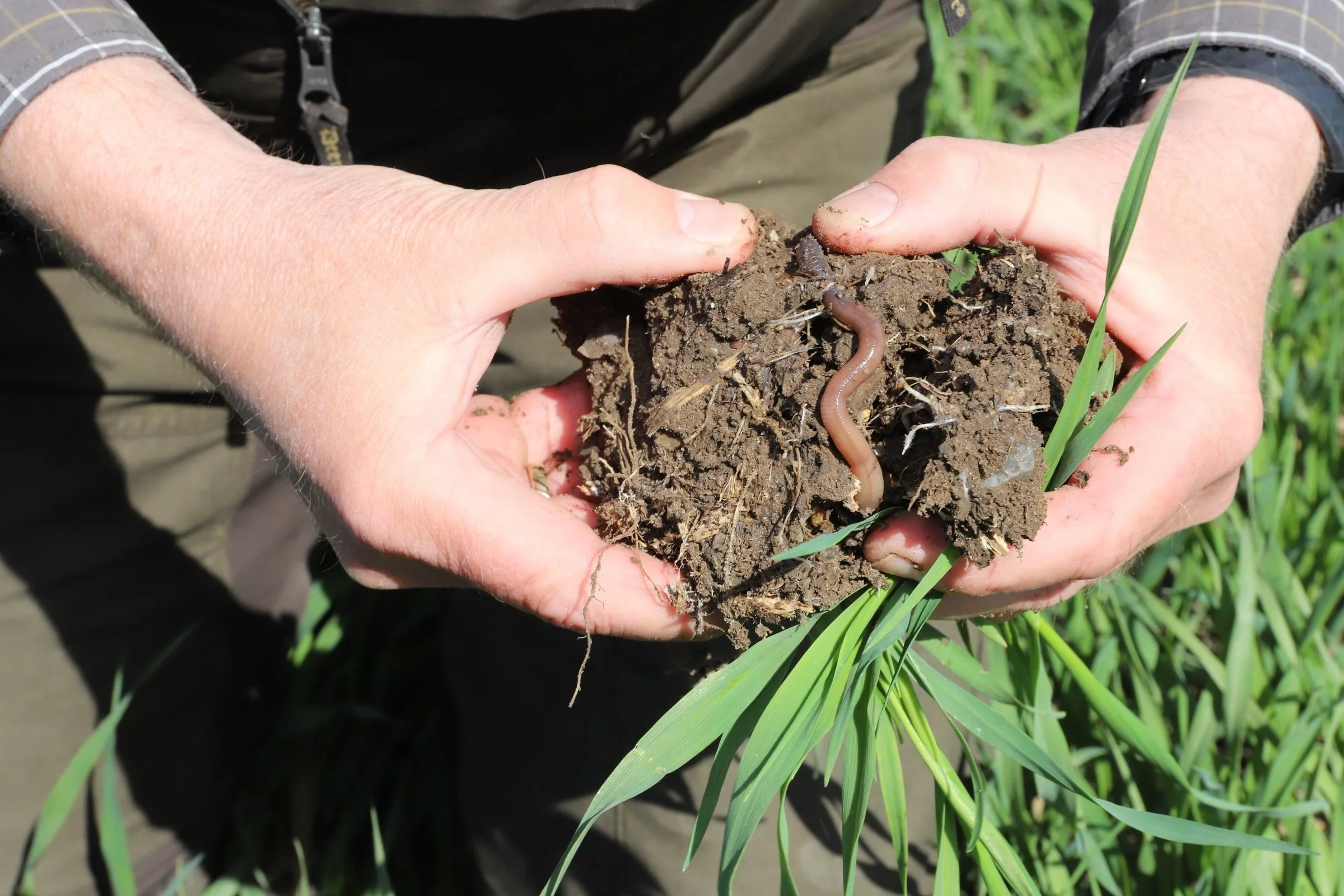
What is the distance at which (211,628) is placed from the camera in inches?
104

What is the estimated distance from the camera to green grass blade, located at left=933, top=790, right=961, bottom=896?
4.72 ft

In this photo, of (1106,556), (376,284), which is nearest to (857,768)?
(1106,556)

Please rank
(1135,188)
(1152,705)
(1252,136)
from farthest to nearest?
(1152,705)
(1252,136)
(1135,188)

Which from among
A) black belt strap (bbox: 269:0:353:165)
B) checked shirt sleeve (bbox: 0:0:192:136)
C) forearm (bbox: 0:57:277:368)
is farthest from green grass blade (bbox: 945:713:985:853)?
checked shirt sleeve (bbox: 0:0:192:136)

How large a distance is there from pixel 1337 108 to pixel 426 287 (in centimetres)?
184

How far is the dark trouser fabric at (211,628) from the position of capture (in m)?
2.21

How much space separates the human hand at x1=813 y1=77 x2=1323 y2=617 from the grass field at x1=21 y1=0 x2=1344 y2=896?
293 millimetres

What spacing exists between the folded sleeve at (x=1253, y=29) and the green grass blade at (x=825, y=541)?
4.16ft

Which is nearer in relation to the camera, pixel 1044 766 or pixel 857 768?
pixel 1044 766

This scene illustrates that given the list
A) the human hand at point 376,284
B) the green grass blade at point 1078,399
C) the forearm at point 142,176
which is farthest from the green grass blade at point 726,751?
the forearm at point 142,176

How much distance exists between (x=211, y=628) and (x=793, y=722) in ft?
6.55

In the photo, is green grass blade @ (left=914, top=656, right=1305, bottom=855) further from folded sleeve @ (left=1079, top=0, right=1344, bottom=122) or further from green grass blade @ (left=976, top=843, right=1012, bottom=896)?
folded sleeve @ (left=1079, top=0, right=1344, bottom=122)

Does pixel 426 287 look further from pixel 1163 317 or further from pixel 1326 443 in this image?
pixel 1326 443

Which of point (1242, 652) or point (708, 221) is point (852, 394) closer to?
point (708, 221)
